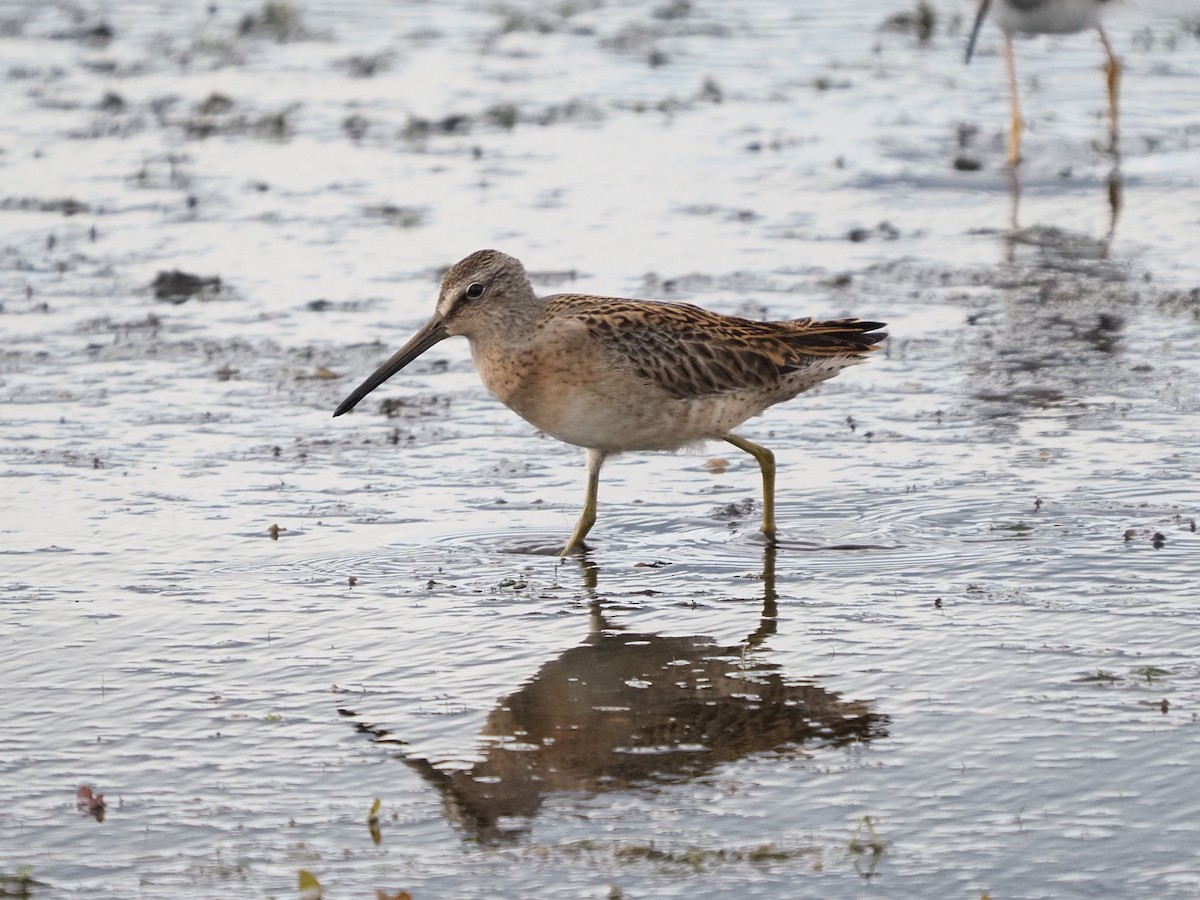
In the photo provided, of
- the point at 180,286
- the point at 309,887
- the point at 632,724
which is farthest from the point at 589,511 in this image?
the point at 180,286

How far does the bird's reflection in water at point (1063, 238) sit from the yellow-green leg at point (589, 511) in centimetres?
467

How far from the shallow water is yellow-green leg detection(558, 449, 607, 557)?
103mm

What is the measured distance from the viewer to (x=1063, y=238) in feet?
38.0

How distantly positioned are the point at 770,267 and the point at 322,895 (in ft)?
23.2

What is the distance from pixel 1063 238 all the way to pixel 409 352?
562 centimetres

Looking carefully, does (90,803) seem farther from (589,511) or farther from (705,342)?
(705,342)

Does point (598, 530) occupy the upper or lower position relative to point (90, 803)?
upper

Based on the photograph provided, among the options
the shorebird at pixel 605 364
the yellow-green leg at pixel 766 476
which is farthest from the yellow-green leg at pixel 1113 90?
the yellow-green leg at pixel 766 476

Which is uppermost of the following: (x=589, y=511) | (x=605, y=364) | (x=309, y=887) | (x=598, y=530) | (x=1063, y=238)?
(x=1063, y=238)

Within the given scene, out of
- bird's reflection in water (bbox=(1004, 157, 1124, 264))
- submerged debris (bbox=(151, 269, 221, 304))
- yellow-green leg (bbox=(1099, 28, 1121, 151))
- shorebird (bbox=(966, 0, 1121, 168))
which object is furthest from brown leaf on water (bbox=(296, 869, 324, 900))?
shorebird (bbox=(966, 0, 1121, 168))

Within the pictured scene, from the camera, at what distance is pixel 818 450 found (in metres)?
8.12

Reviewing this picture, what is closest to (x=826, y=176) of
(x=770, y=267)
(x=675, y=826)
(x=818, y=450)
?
(x=770, y=267)

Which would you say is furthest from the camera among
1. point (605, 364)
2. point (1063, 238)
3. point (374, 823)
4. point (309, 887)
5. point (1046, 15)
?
point (1046, 15)

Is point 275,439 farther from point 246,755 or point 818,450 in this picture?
point 246,755
